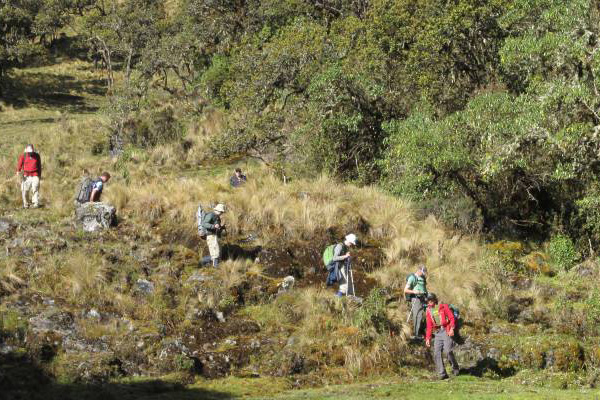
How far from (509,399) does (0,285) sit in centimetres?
1069

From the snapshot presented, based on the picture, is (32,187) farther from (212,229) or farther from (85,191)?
(212,229)

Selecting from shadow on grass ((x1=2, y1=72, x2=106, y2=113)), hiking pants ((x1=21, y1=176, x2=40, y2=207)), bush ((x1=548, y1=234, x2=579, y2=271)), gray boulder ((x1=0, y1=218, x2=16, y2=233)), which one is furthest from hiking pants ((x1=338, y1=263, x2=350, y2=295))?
shadow on grass ((x1=2, y1=72, x2=106, y2=113))

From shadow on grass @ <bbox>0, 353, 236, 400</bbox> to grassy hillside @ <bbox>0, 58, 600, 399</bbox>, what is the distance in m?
0.05

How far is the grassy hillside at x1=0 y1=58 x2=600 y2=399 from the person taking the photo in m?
14.7

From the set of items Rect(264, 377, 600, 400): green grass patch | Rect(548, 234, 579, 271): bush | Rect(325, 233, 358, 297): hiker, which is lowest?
Rect(548, 234, 579, 271): bush

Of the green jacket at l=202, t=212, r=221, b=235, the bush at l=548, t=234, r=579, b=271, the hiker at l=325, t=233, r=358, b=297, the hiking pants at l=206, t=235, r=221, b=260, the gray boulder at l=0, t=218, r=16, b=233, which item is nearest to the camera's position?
the hiker at l=325, t=233, r=358, b=297

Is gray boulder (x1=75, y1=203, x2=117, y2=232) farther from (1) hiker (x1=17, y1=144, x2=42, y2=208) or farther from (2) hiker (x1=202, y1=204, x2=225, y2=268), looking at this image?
(2) hiker (x1=202, y1=204, x2=225, y2=268)

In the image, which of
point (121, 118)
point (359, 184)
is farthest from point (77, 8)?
point (359, 184)

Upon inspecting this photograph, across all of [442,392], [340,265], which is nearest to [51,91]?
[340,265]

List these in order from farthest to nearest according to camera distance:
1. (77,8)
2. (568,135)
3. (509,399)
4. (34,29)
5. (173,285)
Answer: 1. (77,8)
2. (34,29)
3. (568,135)
4. (173,285)
5. (509,399)

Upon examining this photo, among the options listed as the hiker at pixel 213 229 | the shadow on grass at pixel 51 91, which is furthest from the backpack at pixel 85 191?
the shadow on grass at pixel 51 91

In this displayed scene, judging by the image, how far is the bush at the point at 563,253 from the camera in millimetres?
23188

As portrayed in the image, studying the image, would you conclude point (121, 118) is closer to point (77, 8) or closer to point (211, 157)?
point (211, 157)

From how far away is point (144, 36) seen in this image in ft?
163
